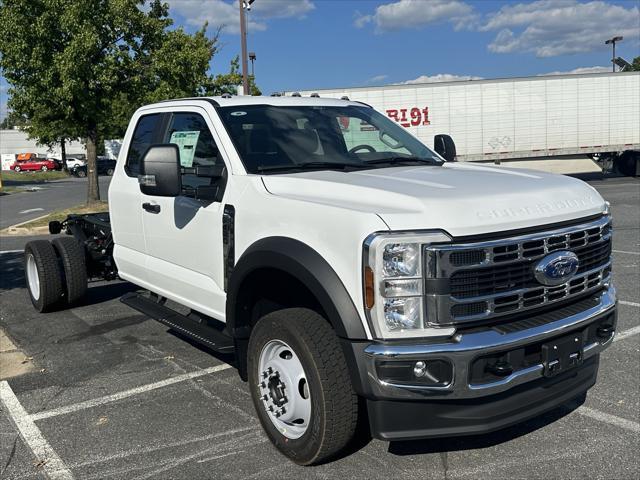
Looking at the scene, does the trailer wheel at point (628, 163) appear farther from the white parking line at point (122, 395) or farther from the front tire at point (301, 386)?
the front tire at point (301, 386)

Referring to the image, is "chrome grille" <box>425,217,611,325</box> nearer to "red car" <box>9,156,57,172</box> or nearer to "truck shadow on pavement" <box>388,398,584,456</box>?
"truck shadow on pavement" <box>388,398,584,456</box>

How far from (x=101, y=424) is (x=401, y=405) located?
2.18m

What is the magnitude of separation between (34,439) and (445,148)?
384 centimetres

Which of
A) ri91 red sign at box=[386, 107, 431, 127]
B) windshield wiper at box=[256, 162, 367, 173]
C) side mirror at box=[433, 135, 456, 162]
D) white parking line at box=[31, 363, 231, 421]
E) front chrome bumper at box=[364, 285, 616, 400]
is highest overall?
ri91 red sign at box=[386, 107, 431, 127]

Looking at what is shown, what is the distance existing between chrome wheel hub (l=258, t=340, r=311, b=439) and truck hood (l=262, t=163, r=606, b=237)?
86cm

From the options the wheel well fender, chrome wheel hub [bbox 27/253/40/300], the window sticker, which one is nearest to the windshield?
the window sticker

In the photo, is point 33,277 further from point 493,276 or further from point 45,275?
point 493,276

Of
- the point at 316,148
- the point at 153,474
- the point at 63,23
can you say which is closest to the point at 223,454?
the point at 153,474

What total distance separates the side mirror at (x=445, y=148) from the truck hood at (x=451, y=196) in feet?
4.70

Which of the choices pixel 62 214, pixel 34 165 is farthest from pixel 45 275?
pixel 34 165

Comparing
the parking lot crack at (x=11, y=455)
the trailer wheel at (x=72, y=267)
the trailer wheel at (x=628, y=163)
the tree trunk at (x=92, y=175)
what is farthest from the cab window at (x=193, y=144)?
the trailer wheel at (x=628, y=163)

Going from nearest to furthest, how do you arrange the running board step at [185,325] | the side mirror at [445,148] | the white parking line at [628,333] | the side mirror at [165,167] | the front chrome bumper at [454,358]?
1. the front chrome bumper at [454,358]
2. the side mirror at [165,167]
3. the running board step at [185,325]
4. the side mirror at [445,148]
5. the white parking line at [628,333]

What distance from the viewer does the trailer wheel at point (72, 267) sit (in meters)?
6.59

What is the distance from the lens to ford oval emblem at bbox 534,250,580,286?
298cm
